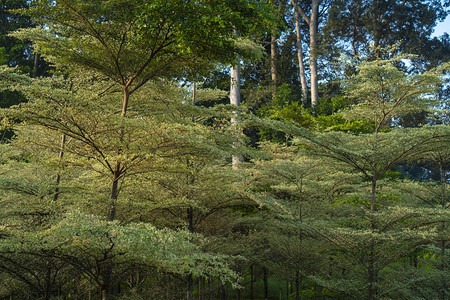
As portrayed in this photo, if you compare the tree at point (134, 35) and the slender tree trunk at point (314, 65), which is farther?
the slender tree trunk at point (314, 65)

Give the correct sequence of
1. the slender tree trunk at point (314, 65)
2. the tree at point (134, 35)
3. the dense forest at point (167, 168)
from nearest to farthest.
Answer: the dense forest at point (167, 168) < the tree at point (134, 35) < the slender tree trunk at point (314, 65)

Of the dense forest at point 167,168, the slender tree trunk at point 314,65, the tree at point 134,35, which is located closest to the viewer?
the dense forest at point 167,168

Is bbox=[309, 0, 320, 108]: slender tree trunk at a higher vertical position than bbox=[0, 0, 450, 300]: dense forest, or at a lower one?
higher

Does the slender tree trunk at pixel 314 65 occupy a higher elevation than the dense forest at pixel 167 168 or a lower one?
higher

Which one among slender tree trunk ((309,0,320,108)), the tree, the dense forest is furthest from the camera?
slender tree trunk ((309,0,320,108))

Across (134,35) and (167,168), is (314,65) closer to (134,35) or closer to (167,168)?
(134,35)

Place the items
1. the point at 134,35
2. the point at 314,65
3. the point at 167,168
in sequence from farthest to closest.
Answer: the point at 314,65 < the point at 167,168 < the point at 134,35

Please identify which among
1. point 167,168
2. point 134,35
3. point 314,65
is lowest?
point 167,168

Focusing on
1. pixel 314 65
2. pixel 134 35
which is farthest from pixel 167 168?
pixel 314 65

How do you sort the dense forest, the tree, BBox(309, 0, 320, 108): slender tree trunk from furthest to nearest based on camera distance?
BBox(309, 0, 320, 108): slender tree trunk → the tree → the dense forest

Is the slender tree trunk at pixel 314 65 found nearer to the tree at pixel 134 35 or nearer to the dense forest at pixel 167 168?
the dense forest at pixel 167 168

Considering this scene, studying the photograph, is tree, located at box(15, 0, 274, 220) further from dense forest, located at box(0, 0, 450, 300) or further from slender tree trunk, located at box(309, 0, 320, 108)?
slender tree trunk, located at box(309, 0, 320, 108)

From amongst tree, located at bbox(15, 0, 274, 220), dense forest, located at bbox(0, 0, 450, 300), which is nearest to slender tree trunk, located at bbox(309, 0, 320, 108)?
dense forest, located at bbox(0, 0, 450, 300)

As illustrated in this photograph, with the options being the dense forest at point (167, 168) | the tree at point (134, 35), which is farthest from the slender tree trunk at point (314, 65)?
the tree at point (134, 35)
